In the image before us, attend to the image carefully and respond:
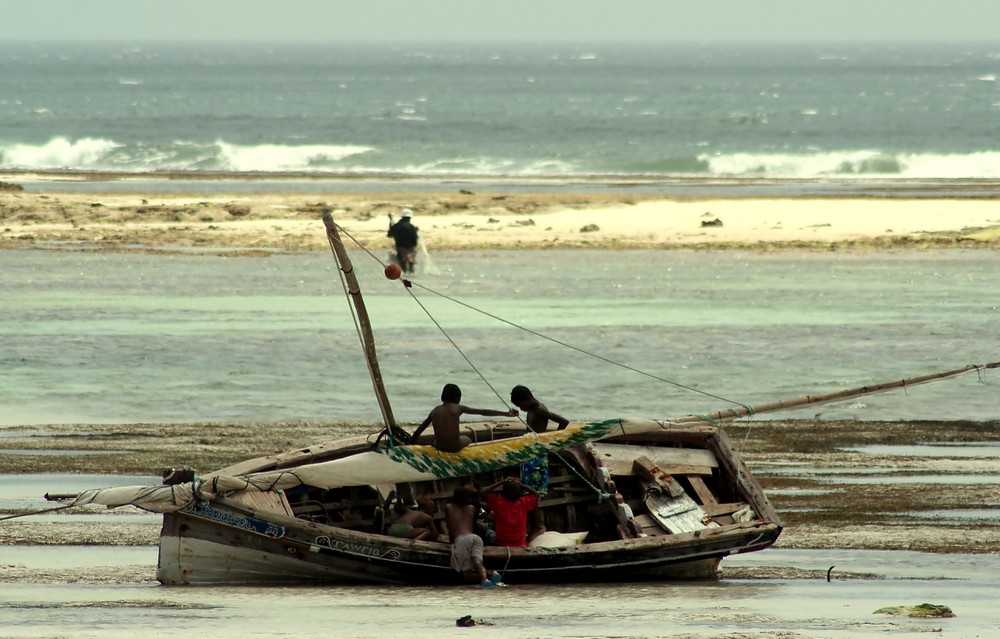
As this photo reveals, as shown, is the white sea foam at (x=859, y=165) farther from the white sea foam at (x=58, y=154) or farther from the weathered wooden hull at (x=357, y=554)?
the weathered wooden hull at (x=357, y=554)

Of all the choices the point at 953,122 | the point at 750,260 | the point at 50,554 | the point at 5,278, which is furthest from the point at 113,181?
the point at 953,122

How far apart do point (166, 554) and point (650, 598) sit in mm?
4197

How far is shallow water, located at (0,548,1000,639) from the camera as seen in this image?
11961 mm

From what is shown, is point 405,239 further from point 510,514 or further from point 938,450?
point 510,514

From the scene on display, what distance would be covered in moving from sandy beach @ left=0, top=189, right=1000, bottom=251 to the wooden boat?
21.9m

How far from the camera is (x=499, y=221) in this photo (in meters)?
41.2

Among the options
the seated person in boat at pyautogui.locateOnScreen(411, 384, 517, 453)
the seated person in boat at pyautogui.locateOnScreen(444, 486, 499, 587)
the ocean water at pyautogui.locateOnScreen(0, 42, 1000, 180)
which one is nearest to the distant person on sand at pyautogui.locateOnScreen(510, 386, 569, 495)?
the seated person in boat at pyautogui.locateOnScreen(411, 384, 517, 453)

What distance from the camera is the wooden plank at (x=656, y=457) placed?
15305 millimetres

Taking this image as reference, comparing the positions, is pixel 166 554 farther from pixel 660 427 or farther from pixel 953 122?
pixel 953 122

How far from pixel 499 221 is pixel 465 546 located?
2822cm

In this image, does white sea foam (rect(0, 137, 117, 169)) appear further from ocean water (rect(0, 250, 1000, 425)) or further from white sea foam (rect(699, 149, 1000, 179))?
ocean water (rect(0, 250, 1000, 425))

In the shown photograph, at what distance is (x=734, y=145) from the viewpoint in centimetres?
7775

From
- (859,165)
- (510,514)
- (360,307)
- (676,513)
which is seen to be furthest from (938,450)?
(859,165)

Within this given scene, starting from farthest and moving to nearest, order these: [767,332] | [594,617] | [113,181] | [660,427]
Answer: [113,181], [767,332], [660,427], [594,617]
